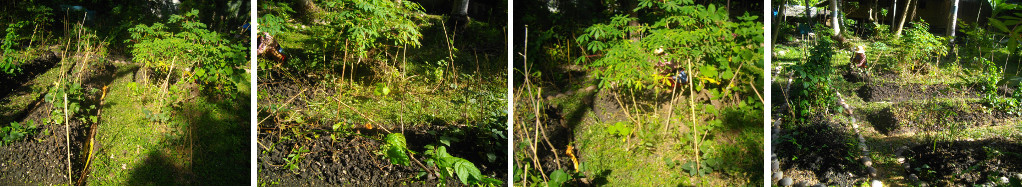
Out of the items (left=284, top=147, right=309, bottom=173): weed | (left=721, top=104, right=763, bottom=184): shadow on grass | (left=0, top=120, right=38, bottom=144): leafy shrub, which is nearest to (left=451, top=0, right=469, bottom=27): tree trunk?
(left=284, top=147, right=309, bottom=173): weed

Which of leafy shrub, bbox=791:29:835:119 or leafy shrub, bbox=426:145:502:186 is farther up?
leafy shrub, bbox=791:29:835:119

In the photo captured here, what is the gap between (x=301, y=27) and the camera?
215cm

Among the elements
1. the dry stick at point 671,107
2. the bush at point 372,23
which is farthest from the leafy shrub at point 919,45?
the bush at point 372,23

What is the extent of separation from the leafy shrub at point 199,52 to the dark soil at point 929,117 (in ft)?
7.85

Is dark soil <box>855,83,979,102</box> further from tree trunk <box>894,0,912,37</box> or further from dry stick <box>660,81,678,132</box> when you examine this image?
dry stick <box>660,81,678,132</box>

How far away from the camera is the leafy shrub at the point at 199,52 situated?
229 cm

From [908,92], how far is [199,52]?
8.72 feet

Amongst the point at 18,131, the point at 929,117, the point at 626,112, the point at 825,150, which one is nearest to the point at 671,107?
the point at 626,112

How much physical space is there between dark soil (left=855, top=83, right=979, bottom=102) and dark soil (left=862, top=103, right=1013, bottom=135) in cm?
3

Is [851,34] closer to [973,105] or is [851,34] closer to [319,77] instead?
[973,105]

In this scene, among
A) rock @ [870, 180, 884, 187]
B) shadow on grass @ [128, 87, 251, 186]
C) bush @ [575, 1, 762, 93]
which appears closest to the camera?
bush @ [575, 1, 762, 93]

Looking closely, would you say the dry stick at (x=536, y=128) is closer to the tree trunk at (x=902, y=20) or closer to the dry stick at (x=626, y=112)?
the dry stick at (x=626, y=112)

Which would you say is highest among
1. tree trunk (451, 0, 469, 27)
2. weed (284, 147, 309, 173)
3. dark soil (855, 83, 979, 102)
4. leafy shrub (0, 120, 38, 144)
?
tree trunk (451, 0, 469, 27)

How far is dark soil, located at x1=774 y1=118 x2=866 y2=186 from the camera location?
6.93ft
